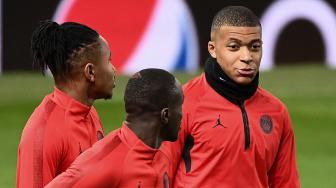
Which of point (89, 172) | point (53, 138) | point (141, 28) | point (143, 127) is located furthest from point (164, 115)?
point (141, 28)

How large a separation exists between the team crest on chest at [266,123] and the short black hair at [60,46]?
41.7 inches

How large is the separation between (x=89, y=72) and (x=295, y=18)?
11620 mm

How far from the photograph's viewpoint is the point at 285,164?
18.0 ft

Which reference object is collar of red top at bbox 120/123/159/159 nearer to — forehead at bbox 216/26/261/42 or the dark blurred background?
forehead at bbox 216/26/261/42

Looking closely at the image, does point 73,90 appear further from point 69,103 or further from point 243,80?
point 243,80

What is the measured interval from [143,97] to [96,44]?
2.64ft

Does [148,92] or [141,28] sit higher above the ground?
[148,92]

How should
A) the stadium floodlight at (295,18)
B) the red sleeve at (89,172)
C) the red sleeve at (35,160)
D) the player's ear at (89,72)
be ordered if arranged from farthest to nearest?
the stadium floodlight at (295,18)
the player's ear at (89,72)
the red sleeve at (35,160)
the red sleeve at (89,172)

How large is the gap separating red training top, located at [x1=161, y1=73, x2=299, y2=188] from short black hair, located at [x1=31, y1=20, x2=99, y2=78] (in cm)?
68

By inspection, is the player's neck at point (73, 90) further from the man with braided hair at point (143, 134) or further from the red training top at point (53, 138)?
the man with braided hair at point (143, 134)

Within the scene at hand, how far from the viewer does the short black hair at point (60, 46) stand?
4859 mm

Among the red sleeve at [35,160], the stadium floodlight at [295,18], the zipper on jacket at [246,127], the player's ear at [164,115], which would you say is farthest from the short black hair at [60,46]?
the stadium floodlight at [295,18]

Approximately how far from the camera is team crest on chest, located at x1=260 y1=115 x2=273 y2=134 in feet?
17.7

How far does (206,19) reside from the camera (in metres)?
16.0
